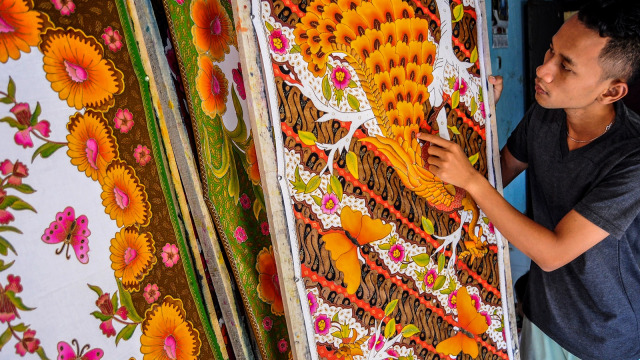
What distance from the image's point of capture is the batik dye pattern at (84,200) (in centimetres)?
75

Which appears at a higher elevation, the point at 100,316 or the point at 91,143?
the point at 91,143

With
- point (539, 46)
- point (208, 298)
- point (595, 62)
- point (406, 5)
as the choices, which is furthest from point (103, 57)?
point (539, 46)

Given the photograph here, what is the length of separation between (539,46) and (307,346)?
5.99 ft

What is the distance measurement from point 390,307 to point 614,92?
30.0 inches

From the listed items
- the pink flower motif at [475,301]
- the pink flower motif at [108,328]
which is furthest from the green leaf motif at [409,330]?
the pink flower motif at [108,328]

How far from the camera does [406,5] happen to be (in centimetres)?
114

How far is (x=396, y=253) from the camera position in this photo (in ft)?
3.76

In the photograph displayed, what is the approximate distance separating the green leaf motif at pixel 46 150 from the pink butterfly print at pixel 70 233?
10cm

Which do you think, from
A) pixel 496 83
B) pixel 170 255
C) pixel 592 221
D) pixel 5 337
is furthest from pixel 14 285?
pixel 496 83

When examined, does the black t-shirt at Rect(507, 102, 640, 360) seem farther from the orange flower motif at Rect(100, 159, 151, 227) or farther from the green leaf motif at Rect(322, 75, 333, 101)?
the orange flower motif at Rect(100, 159, 151, 227)

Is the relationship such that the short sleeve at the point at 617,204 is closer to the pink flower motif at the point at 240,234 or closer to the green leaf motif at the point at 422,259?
the green leaf motif at the point at 422,259

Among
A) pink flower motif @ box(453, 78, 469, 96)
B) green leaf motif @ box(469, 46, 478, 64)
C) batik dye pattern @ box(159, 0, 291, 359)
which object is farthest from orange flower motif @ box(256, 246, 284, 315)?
green leaf motif @ box(469, 46, 478, 64)

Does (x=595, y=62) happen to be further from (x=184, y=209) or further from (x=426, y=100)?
(x=184, y=209)

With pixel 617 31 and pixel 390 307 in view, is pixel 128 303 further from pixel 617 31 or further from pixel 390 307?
pixel 617 31
